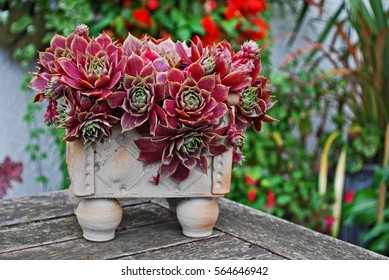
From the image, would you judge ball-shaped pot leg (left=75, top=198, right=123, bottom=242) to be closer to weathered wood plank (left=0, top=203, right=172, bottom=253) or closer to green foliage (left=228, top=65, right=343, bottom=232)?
weathered wood plank (left=0, top=203, right=172, bottom=253)

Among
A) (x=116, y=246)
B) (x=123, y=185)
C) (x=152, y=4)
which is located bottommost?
(x=116, y=246)

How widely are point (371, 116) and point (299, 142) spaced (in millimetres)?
341

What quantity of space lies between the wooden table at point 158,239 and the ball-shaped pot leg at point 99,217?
2 centimetres

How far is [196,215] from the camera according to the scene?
1.16 metres

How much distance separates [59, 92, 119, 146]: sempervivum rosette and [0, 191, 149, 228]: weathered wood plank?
11.1 inches

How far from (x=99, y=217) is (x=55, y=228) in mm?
169

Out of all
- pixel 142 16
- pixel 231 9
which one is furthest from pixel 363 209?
pixel 142 16

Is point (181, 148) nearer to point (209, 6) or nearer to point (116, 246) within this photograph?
point (116, 246)

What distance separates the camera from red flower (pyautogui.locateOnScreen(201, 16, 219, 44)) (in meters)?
2.38

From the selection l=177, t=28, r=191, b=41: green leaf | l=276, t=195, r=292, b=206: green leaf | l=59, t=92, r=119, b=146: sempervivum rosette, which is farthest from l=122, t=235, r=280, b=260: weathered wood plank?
l=177, t=28, r=191, b=41: green leaf

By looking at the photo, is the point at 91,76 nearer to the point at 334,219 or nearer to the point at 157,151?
the point at 157,151

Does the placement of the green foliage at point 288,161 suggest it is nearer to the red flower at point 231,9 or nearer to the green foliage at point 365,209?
the green foliage at point 365,209

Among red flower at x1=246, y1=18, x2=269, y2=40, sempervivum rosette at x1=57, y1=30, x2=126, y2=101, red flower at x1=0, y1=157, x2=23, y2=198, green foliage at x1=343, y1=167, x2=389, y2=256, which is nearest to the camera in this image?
sempervivum rosette at x1=57, y1=30, x2=126, y2=101
